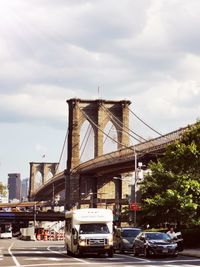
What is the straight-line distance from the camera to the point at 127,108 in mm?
138875

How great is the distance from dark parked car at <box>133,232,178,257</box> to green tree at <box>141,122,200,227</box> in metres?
12.1

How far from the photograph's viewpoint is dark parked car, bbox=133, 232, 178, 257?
3550cm


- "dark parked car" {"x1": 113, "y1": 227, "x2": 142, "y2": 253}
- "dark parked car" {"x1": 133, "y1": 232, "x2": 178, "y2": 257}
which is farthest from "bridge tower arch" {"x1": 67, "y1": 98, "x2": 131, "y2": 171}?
"dark parked car" {"x1": 133, "y1": 232, "x2": 178, "y2": 257}

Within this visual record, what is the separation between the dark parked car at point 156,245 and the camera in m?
35.5

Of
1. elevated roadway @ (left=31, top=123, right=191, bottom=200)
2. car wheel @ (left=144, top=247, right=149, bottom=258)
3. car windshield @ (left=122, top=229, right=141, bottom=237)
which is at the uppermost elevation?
elevated roadway @ (left=31, top=123, right=191, bottom=200)

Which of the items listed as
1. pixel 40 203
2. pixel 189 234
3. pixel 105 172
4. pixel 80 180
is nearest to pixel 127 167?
pixel 105 172

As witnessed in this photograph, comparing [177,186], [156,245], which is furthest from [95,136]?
[156,245]

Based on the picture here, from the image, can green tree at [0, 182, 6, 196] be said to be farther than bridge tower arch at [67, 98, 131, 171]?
No

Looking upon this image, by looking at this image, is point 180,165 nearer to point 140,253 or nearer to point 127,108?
point 140,253

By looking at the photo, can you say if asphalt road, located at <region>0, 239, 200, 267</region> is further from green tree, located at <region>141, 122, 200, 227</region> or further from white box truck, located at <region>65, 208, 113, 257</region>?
green tree, located at <region>141, 122, 200, 227</region>

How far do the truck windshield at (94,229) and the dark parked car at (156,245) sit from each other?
7.05ft

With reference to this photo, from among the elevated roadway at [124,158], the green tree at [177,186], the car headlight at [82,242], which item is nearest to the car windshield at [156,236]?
the car headlight at [82,242]

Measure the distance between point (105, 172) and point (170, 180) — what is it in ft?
194

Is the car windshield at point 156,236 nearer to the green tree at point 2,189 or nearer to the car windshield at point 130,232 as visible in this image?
the car windshield at point 130,232
